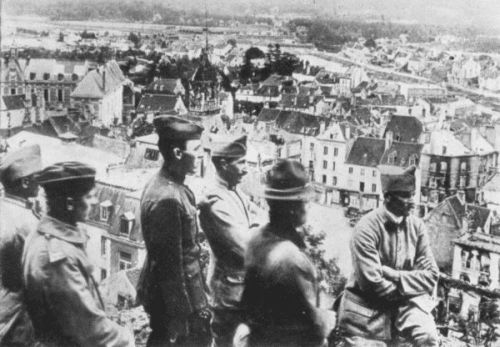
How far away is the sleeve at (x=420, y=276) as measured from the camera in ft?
12.0

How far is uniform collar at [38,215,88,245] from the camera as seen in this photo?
3.29m

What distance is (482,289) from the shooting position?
4215 mm

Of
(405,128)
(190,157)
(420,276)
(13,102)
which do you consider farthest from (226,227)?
(13,102)

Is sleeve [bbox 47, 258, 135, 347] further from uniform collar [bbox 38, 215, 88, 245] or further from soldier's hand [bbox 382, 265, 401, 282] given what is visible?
soldier's hand [bbox 382, 265, 401, 282]

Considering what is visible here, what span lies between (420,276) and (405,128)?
1.19 m

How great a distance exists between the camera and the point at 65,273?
10.8 ft

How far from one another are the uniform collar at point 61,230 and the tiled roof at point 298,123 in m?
1.63

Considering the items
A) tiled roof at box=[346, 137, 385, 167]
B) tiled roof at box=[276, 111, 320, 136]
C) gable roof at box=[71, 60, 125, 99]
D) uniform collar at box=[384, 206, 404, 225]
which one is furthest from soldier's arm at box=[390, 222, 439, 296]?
gable roof at box=[71, 60, 125, 99]

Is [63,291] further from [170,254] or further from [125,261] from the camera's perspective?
[125,261]

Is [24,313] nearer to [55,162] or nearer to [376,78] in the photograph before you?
[55,162]

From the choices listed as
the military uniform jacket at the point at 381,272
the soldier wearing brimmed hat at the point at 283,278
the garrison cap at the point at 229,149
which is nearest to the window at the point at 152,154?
the garrison cap at the point at 229,149

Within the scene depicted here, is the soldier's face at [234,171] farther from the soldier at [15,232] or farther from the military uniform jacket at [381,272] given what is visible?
the soldier at [15,232]

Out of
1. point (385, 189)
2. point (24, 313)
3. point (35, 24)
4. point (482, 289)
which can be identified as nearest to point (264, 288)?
point (385, 189)

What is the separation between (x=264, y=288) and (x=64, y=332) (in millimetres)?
1175
